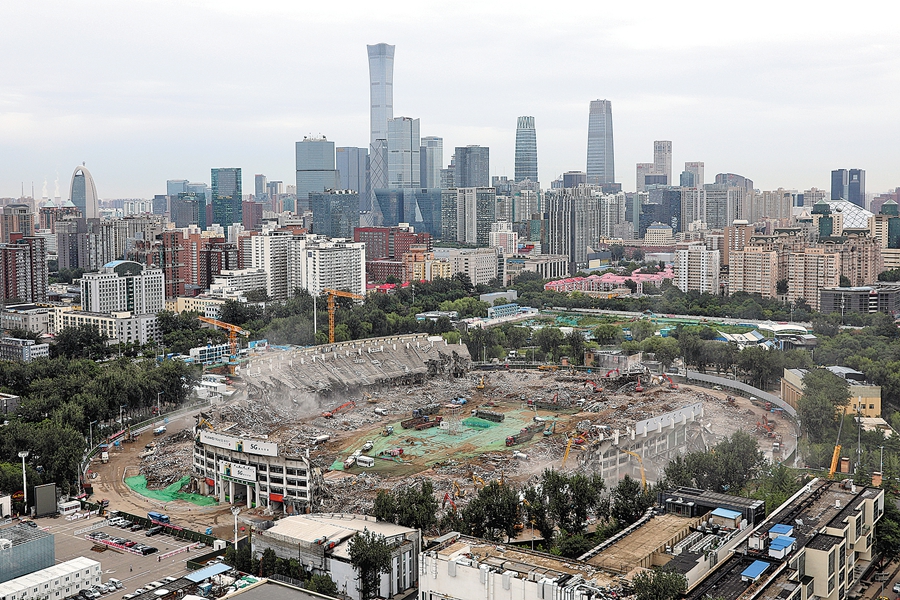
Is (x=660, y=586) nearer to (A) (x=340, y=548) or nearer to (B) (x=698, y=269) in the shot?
(A) (x=340, y=548)

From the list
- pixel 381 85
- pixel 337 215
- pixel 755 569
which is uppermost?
pixel 381 85

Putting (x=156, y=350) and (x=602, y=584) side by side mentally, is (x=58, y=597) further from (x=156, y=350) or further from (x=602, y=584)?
(x=156, y=350)

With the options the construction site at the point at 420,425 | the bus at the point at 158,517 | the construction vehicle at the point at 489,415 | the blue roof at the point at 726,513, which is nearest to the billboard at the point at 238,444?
the construction site at the point at 420,425

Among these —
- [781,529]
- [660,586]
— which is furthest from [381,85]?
[660,586]

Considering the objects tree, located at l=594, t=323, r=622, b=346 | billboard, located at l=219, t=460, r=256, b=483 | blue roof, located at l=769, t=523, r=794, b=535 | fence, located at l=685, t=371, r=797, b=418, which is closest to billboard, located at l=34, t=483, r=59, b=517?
billboard, located at l=219, t=460, r=256, b=483

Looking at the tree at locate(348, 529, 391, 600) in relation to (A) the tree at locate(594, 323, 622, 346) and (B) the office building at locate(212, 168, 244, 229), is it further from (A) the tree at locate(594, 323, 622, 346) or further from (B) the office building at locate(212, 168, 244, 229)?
(B) the office building at locate(212, 168, 244, 229)

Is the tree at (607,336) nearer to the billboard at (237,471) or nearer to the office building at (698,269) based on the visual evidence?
the office building at (698,269)
